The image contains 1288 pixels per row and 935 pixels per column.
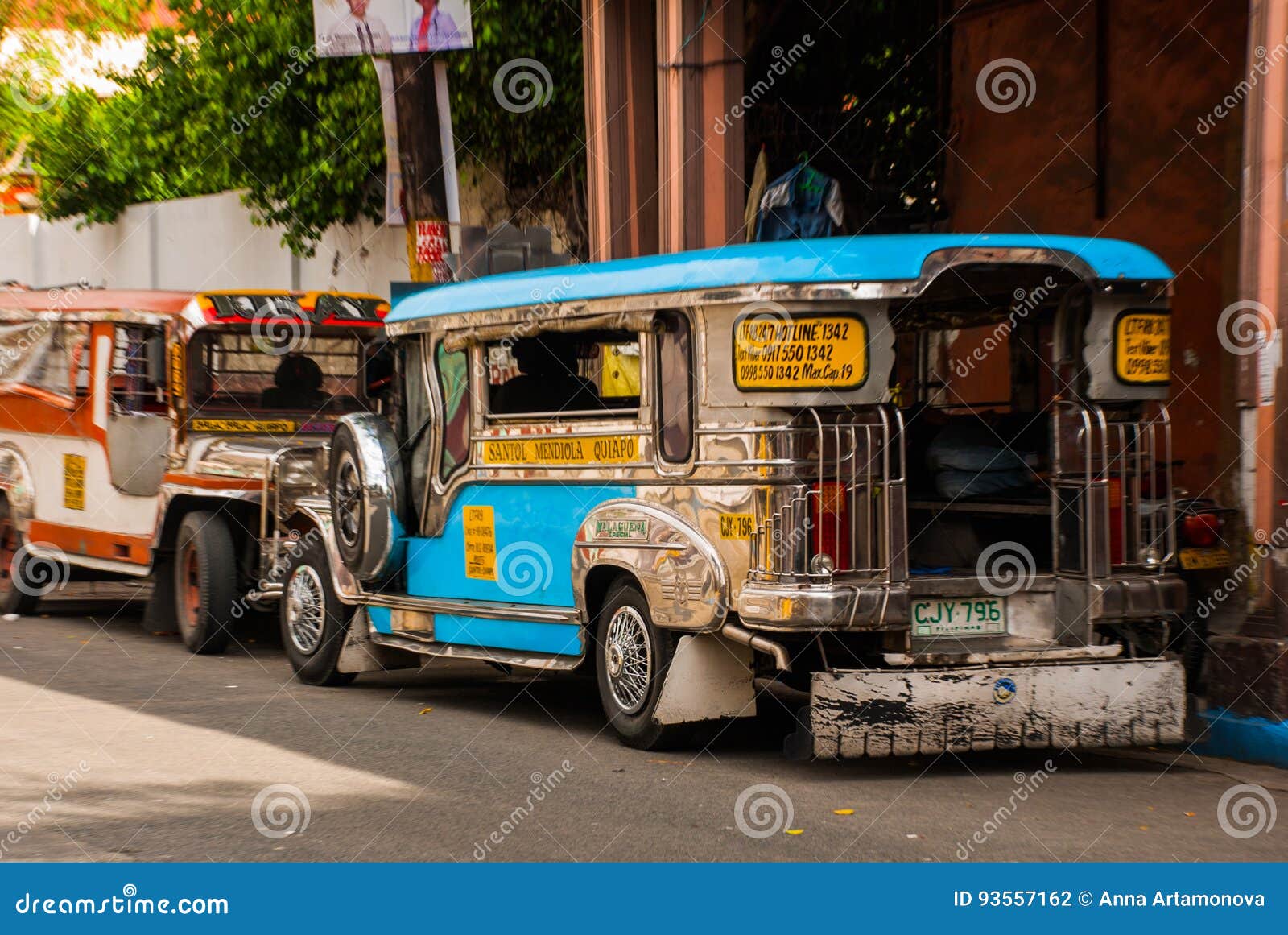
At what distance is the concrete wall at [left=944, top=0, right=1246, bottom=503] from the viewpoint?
12.0m

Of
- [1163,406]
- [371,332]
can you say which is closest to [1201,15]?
[1163,406]

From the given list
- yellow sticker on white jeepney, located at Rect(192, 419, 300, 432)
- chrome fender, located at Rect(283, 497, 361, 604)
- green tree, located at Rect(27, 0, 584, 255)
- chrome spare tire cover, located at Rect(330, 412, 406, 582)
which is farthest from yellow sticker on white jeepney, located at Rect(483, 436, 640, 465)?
green tree, located at Rect(27, 0, 584, 255)

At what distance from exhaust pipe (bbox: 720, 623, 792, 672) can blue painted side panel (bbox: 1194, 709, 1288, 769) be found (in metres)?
2.09

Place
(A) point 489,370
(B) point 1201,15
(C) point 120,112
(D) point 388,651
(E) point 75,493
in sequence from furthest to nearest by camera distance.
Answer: (C) point 120,112 < (E) point 75,493 < (B) point 1201,15 < (D) point 388,651 < (A) point 489,370

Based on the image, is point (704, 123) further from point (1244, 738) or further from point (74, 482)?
point (1244, 738)

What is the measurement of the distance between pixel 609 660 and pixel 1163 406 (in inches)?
110

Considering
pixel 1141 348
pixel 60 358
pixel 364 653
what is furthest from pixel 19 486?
pixel 1141 348

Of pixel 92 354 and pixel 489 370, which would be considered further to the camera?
pixel 92 354

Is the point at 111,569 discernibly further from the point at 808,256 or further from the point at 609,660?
the point at 808,256

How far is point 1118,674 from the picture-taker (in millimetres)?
7281

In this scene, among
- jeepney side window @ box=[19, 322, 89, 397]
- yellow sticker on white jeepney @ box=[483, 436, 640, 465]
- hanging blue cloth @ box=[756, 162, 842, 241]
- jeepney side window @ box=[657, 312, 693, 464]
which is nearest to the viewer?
jeepney side window @ box=[657, 312, 693, 464]

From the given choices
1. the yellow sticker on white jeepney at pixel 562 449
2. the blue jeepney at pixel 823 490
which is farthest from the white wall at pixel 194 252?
the blue jeepney at pixel 823 490

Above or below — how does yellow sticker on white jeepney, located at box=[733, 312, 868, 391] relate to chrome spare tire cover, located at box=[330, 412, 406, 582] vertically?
above

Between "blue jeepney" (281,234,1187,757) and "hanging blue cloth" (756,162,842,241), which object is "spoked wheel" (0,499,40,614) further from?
"hanging blue cloth" (756,162,842,241)
